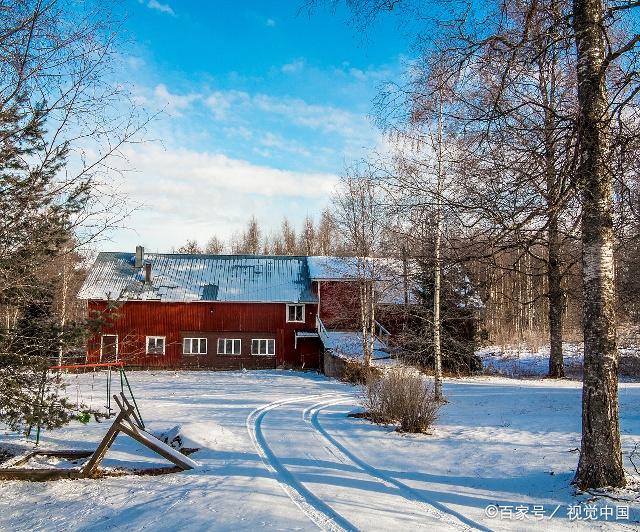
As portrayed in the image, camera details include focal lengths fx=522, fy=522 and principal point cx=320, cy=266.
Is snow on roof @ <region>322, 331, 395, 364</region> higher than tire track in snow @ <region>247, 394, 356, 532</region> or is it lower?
higher

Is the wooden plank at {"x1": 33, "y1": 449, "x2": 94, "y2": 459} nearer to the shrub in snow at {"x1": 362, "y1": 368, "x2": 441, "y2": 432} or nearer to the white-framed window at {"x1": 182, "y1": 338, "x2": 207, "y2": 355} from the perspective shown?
the shrub in snow at {"x1": 362, "y1": 368, "x2": 441, "y2": 432}

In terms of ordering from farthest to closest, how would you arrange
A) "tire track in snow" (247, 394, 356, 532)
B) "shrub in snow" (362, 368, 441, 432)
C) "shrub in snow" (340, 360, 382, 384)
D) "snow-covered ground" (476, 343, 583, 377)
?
"snow-covered ground" (476, 343, 583, 377)
"shrub in snow" (340, 360, 382, 384)
"shrub in snow" (362, 368, 441, 432)
"tire track in snow" (247, 394, 356, 532)

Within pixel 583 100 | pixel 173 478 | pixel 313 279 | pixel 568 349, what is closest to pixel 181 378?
pixel 313 279

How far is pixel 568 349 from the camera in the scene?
31.6 metres

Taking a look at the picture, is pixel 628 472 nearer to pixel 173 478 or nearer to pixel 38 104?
pixel 173 478

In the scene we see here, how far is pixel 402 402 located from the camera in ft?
37.0

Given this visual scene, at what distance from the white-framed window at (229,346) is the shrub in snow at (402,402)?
22.9 m

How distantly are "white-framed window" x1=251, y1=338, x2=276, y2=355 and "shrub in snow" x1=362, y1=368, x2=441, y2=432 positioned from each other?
73.3 ft

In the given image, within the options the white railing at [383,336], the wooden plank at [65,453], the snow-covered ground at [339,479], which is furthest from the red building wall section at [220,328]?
the wooden plank at [65,453]

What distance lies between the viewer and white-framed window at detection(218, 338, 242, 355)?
3450 cm

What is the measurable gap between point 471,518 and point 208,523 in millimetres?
3048

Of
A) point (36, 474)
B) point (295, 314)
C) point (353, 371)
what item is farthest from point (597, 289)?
point (295, 314)

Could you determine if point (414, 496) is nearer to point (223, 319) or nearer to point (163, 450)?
point (163, 450)

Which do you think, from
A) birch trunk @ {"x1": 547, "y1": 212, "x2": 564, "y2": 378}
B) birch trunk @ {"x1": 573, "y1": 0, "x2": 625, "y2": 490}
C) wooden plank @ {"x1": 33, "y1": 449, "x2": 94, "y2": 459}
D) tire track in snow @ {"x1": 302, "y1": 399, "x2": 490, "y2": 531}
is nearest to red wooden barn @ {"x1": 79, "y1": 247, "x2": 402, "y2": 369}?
birch trunk @ {"x1": 547, "y1": 212, "x2": 564, "y2": 378}
